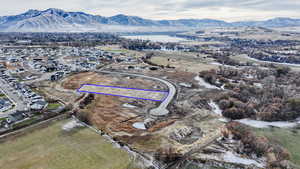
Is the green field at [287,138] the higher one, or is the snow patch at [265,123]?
the snow patch at [265,123]

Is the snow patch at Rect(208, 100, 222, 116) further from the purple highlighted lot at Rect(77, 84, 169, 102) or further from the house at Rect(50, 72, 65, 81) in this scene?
the house at Rect(50, 72, 65, 81)

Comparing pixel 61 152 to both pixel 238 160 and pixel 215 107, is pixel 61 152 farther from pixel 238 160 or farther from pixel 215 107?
pixel 215 107

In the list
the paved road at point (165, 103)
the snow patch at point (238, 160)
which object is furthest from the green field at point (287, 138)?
the paved road at point (165, 103)

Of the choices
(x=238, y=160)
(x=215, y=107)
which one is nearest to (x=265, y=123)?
(x=215, y=107)

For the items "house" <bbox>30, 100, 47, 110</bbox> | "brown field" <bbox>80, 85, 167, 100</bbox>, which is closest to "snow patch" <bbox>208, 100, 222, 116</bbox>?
"brown field" <bbox>80, 85, 167, 100</bbox>

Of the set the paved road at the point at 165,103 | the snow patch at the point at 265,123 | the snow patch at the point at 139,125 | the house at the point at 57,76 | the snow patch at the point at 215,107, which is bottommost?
the snow patch at the point at 265,123

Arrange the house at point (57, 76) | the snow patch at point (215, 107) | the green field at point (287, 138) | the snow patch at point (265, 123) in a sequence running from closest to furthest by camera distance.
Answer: the green field at point (287, 138)
the snow patch at point (265, 123)
the snow patch at point (215, 107)
the house at point (57, 76)

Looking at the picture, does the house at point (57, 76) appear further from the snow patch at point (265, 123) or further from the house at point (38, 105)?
the snow patch at point (265, 123)
